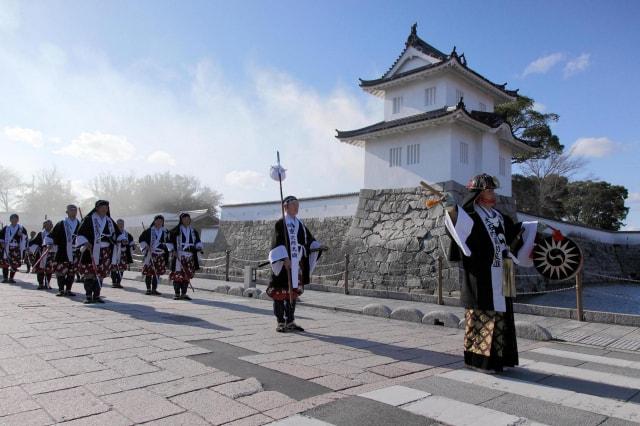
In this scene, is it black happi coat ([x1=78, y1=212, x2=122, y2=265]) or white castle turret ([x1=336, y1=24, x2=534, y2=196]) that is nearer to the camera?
black happi coat ([x1=78, y1=212, x2=122, y2=265])

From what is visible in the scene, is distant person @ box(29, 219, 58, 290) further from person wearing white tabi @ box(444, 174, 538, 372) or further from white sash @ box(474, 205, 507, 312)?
white sash @ box(474, 205, 507, 312)

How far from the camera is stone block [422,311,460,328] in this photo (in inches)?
301

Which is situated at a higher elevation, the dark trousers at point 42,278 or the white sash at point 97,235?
the white sash at point 97,235

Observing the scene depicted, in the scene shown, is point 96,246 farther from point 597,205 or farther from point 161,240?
point 597,205

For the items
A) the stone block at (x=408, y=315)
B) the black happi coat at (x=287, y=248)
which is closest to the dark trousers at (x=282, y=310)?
the black happi coat at (x=287, y=248)

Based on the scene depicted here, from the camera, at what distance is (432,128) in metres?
17.2

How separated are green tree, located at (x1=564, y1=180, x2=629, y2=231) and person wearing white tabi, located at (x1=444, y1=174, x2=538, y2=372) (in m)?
33.0

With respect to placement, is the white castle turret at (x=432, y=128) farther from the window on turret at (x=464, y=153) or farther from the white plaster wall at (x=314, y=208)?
the white plaster wall at (x=314, y=208)

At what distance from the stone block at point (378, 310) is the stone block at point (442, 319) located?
0.82 meters

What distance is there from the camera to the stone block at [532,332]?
21.7ft

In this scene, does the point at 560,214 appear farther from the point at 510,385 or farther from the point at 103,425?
the point at 103,425

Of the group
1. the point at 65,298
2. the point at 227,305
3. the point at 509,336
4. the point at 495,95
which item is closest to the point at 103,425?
the point at 509,336

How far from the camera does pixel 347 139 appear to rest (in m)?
19.6

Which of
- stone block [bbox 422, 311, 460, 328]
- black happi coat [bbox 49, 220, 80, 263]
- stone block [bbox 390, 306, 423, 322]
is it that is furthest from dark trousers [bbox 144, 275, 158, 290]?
stone block [bbox 422, 311, 460, 328]
